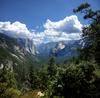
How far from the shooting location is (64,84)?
3516 cm

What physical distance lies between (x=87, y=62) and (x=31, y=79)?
2823 inches

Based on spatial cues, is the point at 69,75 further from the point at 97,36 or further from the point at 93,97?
the point at 97,36

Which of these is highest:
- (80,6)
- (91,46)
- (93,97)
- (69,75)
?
(80,6)

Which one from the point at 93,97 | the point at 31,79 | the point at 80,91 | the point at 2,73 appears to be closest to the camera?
the point at 93,97

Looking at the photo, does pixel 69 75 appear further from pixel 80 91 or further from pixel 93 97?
pixel 93 97

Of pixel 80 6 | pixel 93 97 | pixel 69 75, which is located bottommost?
pixel 93 97

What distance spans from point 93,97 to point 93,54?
190 inches

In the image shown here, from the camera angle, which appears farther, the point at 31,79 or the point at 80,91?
the point at 31,79

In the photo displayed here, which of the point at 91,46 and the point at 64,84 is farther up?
the point at 91,46

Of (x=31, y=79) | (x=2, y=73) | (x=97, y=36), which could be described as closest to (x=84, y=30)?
(x=97, y=36)

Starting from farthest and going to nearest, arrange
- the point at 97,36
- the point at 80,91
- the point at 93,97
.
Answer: the point at 80,91
the point at 93,97
the point at 97,36

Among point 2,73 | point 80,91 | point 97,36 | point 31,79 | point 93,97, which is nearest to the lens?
point 97,36

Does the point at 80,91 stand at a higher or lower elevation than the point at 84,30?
lower

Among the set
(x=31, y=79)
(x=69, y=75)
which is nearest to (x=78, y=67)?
(x=69, y=75)
